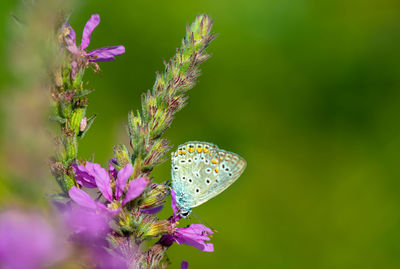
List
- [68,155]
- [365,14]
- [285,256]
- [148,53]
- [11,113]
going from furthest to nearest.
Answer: [365,14], [148,53], [285,256], [68,155], [11,113]

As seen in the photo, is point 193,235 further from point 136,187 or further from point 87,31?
point 87,31

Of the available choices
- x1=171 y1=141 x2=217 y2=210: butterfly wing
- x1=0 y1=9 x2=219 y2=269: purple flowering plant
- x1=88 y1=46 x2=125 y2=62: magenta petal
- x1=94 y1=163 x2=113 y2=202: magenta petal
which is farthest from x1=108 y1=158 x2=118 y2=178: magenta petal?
x1=171 y1=141 x2=217 y2=210: butterfly wing

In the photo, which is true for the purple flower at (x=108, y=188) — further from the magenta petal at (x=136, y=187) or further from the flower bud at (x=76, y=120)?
the flower bud at (x=76, y=120)

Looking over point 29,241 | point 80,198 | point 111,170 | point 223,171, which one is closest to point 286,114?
point 223,171

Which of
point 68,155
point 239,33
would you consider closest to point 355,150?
point 239,33

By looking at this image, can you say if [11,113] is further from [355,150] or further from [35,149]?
[355,150]

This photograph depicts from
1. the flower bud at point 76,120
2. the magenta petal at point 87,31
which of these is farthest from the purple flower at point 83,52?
the flower bud at point 76,120

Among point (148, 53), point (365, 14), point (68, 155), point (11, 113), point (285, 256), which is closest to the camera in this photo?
point (11, 113)
